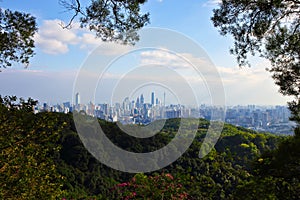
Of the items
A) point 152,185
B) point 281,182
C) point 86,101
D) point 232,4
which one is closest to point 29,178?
point 152,185

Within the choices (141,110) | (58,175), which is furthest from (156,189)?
(141,110)

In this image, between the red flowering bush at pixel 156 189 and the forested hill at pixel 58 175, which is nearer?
the forested hill at pixel 58 175

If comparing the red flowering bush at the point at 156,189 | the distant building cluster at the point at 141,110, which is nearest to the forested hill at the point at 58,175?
the red flowering bush at the point at 156,189

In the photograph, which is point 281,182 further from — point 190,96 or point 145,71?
point 145,71

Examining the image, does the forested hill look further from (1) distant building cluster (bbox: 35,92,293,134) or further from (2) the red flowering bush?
(1) distant building cluster (bbox: 35,92,293,134)

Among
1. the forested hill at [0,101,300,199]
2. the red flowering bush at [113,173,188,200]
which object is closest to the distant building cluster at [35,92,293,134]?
the forested hill at [0,101,300,199]

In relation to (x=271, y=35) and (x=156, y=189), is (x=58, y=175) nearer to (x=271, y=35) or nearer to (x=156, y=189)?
(x=156, y=189)

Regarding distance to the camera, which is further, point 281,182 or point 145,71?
point 145,71

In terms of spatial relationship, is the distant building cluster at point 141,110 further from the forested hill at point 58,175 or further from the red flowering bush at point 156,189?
the red flowering bush at point 156,189
